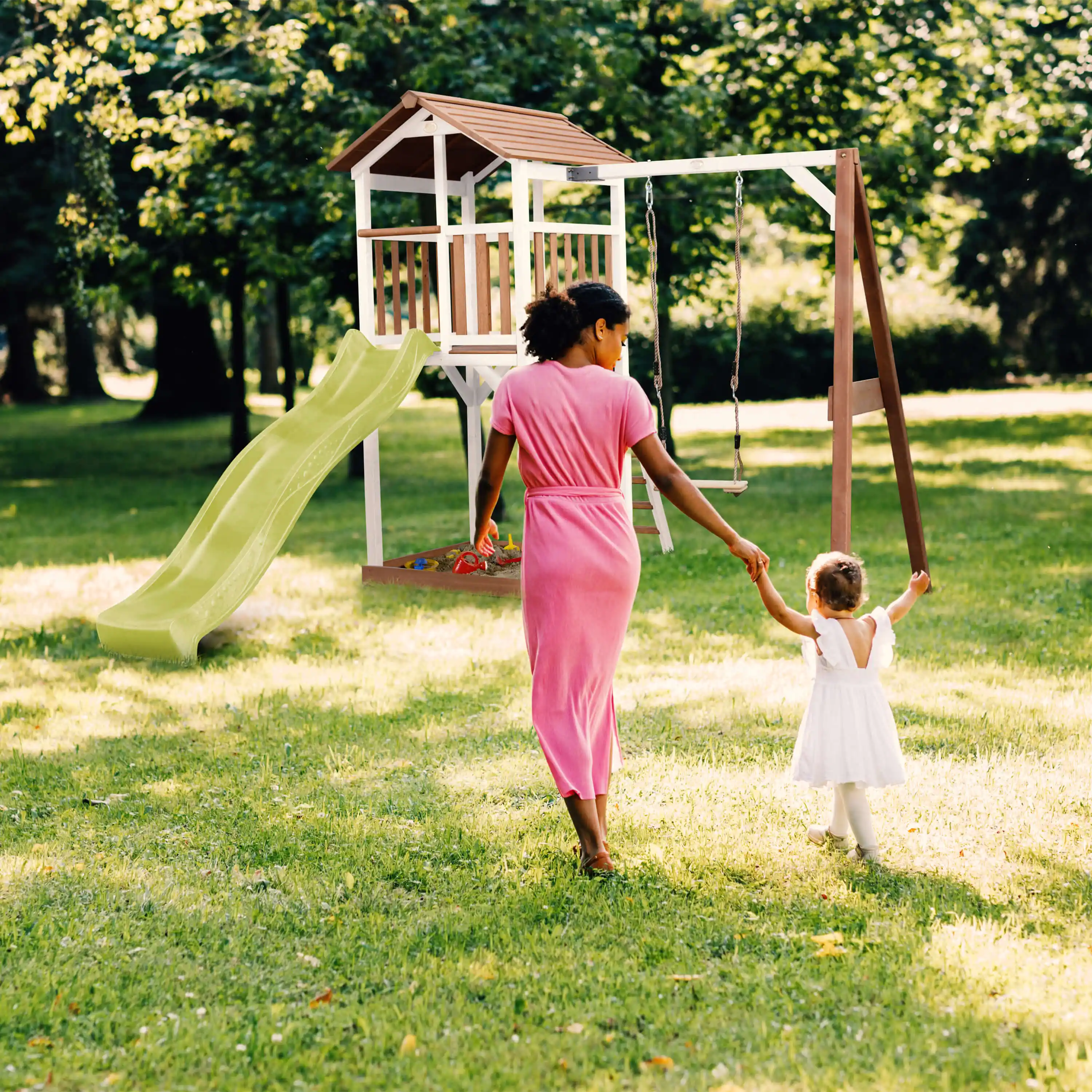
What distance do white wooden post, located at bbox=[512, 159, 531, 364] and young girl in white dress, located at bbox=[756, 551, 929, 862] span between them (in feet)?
8.53

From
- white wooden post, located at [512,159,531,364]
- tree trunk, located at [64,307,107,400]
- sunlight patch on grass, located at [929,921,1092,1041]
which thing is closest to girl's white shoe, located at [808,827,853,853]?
sunlight patch on grass, located at [929,921,1092,1041]

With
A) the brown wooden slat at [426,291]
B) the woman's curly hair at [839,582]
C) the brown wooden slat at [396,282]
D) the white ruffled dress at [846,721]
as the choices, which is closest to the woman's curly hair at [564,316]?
the woman's curly hair at [839,582]

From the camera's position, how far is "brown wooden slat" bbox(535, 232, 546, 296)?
24.1 feet

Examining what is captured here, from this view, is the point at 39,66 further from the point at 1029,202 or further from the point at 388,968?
the point at 1029,202

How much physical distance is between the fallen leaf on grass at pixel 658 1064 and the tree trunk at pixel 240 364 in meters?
15.7

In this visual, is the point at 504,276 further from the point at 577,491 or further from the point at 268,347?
the point at 268,347

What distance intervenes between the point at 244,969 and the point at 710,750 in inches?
113

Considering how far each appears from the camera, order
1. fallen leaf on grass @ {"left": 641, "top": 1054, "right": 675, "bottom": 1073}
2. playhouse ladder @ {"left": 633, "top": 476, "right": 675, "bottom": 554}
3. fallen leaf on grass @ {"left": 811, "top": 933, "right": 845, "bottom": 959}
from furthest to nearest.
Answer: playhouse ladder @ {"left": 633, "top": 476, "right": 675, "bottom": 554}
fallen leaf on grass @ {"left": 811, "top": 933, "right": 845, "bottom": 959}
fallen leaf on grass @ {"left": 641, "top": 1054, "right": 675, "bottom": 1073}

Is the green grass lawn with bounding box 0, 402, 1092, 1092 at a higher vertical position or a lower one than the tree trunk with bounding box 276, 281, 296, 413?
lower

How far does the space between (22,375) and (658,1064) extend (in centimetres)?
3861

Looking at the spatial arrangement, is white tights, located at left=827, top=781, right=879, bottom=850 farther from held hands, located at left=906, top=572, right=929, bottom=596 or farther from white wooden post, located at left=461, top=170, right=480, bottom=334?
white wooden post, located at left=461, top=170, right=480, bottom=334

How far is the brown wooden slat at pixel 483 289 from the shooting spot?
7.52 m

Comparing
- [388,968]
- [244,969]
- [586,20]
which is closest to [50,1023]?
[244,969]

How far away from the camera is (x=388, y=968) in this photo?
14.1ft
